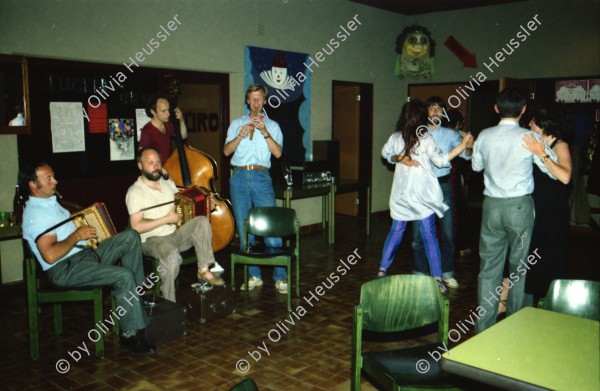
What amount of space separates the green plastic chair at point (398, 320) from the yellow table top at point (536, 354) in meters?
0.42

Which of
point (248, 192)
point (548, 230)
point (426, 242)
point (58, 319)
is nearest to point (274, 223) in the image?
point (248, 192)

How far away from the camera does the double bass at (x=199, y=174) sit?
4508 mm

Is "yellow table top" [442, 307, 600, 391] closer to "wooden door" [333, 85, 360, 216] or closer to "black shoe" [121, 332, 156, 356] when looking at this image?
"black shoe" [121, 332, 156, 356]

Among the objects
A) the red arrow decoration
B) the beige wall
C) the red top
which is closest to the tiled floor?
the red top

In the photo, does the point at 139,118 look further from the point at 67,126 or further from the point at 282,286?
the point at 282,286

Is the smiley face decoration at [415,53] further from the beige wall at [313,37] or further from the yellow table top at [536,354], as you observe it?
the yellow table top at [536,354]

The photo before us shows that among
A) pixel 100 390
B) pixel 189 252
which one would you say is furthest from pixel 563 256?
pixel 100 390

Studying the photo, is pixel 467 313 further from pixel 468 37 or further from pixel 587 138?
pixel 468 37

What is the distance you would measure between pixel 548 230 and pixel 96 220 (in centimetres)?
295

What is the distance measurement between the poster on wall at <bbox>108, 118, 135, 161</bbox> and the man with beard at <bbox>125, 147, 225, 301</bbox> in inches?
61.1

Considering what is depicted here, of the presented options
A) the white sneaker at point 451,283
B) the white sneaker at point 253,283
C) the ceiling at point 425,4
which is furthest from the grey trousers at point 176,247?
the ceiling at point 425,4

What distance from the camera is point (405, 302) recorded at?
8.28ft

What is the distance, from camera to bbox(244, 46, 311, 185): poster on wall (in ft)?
22.1

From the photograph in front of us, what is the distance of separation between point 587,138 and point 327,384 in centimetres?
571
